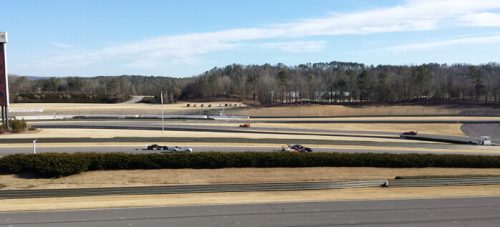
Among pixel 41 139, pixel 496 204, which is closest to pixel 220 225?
pixel 496 204

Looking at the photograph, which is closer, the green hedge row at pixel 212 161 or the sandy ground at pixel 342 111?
the green hedge row at pixel 212 161

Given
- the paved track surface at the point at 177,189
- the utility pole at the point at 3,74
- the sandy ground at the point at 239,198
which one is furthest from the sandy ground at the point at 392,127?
the paved track surface at the point at 177,189

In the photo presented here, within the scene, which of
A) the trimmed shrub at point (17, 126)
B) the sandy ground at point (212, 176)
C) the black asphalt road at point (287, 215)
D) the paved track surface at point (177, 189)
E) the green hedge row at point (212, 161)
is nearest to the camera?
the black asphalt road at point (287, 215)

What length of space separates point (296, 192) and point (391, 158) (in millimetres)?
13706

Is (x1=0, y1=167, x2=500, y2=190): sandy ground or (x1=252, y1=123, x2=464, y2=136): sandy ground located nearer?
(x1=0, y1=167, x2=500, y2=190): sandy ground

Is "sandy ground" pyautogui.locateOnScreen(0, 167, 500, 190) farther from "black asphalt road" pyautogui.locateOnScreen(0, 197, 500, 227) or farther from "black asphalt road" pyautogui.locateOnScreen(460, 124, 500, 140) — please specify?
"black asphalt road" pyautogui.locateOnScreen(460, 124, 500, 140)

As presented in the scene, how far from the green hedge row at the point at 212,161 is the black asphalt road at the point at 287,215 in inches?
444

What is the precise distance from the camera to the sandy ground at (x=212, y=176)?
3209cm

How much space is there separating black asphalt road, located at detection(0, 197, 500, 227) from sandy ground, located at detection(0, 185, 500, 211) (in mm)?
1343

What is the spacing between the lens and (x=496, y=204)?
82.6ft

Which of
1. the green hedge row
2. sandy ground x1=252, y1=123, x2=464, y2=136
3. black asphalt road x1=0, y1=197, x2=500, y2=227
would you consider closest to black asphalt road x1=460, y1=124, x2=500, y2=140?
sandy ground x1=252, y1=123, x2=464, y2=136

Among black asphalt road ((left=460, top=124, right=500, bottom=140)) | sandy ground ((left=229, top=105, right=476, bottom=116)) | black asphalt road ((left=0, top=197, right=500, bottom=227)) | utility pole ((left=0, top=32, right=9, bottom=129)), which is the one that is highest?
utility pole ((left=0, top=32, right=9, bottom=129))

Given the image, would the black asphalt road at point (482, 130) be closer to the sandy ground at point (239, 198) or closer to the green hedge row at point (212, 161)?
the green hedge row at point (212, 161)

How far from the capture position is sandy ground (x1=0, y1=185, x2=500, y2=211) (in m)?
24.6
